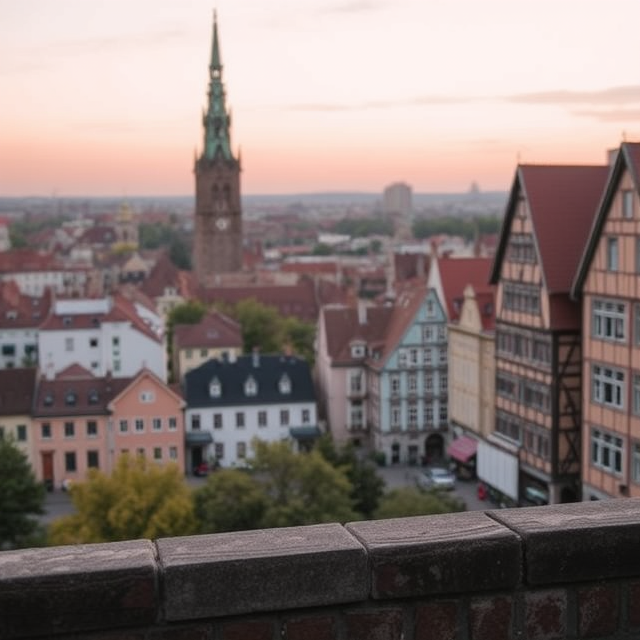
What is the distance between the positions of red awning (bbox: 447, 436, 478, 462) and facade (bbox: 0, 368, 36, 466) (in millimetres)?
17529

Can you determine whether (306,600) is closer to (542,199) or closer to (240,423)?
(542,199)

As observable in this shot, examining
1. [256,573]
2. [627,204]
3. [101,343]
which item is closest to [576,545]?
[256,573]

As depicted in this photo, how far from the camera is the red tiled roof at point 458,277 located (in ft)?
167

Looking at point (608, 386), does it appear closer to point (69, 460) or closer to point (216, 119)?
point (69, 460)

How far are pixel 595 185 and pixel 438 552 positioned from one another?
31.5 meters

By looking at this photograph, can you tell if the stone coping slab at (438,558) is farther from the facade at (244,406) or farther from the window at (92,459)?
the facade at (244,406)

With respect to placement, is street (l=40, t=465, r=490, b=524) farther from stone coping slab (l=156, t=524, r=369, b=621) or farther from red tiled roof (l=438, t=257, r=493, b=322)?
stone coping slab (l=156, t=524, r=369, b=621)

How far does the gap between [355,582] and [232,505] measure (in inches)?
1138

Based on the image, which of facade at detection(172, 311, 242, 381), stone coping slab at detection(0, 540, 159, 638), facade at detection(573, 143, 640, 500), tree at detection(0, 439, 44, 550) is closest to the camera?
stone coping slab at detection(0, 540, 159, 638)

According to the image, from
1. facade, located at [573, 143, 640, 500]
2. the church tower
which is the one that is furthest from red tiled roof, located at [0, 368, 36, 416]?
the church tower

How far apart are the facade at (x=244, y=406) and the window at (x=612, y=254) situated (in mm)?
23541

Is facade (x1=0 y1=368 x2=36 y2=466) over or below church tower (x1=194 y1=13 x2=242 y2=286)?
below

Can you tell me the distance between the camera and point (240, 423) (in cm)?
5125

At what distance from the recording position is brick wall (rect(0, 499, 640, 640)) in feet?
12.5
